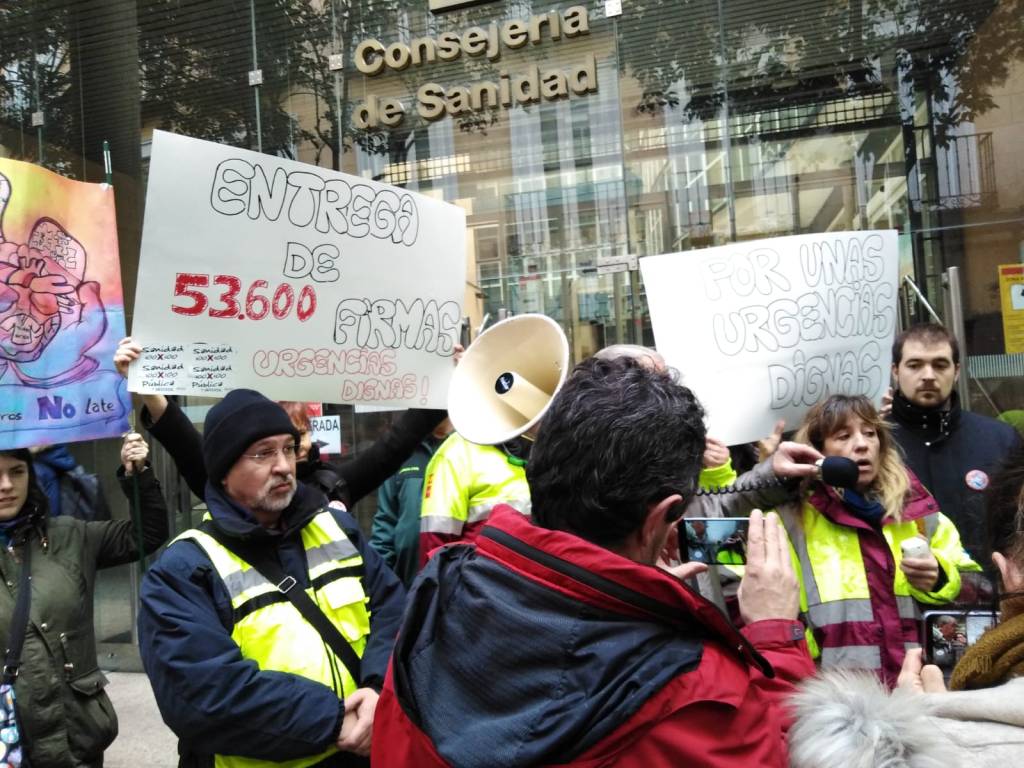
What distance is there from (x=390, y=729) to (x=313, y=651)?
0.92m

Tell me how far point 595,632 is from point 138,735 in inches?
201

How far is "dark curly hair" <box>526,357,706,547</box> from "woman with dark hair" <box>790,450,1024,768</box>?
0.36m

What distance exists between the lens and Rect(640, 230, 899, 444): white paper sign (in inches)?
120

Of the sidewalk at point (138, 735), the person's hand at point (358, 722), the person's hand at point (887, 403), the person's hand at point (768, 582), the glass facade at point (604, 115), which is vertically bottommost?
the sidewalk at point (138, 735)

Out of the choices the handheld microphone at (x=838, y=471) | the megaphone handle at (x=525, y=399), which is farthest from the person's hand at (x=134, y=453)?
the handheld microphone at (x=838, y=471)

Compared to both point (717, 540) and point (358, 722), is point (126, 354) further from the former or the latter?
point (717, 540)

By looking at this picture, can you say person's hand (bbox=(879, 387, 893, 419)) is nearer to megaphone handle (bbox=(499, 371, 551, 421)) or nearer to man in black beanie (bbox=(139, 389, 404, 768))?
megaphone handle (bbox=(499, 371, 551, 421))

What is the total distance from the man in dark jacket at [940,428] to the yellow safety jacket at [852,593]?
94cm

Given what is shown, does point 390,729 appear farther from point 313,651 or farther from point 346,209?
point 346,209

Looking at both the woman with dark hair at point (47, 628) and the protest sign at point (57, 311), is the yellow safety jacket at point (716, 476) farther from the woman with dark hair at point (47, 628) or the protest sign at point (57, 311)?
the protest sign at point (57, 311)

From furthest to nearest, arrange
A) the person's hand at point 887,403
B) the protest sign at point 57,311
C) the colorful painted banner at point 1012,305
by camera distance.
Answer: the colorful painted banner at point 1012,305, the person's hand at point 887,403, the protest sign at point 57,311

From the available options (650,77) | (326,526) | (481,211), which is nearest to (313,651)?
(326,526)

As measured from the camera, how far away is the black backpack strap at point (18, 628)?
2725mm

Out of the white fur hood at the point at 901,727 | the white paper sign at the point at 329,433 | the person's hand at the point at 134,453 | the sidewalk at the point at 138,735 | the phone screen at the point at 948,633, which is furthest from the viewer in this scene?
the white paper sign at the point at 329,433
